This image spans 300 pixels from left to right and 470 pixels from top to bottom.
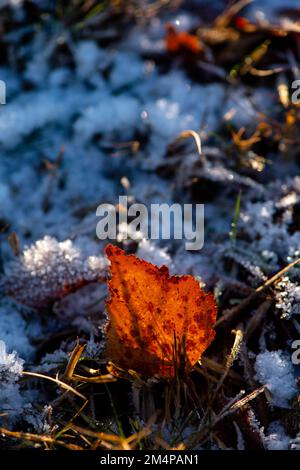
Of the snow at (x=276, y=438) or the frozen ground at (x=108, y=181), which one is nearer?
the snow at (x=276, y=438)

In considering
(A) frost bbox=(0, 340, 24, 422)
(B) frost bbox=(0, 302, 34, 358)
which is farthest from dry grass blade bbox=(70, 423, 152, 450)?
(B) frost bbox=(0, 302, 34, 358)

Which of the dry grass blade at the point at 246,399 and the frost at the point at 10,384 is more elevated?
the frost at the point at 10,384

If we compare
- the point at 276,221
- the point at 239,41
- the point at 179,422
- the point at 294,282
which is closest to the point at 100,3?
the point at 239,41

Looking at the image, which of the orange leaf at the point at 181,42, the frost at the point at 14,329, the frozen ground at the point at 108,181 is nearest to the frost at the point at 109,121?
the frozen ground at the point at 108,181

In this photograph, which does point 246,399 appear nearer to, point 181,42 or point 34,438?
point 34,438

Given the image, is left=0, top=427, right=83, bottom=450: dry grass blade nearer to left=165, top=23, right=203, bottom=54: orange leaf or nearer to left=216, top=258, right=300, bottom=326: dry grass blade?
left=216, top=258, right=300, bottom=326: dry grass blade

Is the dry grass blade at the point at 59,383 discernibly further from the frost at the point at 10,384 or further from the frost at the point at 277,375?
the frost at the point at 277,375

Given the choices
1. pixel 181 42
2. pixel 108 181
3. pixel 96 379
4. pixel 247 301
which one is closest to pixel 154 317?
pixel 96 379
